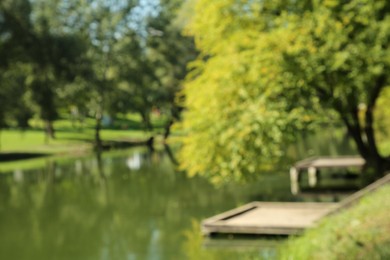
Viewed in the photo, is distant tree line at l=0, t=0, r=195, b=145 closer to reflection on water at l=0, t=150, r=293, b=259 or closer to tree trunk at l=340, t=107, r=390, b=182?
reflection on water at l=0, t=150, r=293, b=259

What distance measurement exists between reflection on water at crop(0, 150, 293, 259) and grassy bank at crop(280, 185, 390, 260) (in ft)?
10.9

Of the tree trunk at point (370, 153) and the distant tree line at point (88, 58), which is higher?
the distant tree line at point (88, 58)

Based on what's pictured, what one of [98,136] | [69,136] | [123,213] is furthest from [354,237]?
[69,136]

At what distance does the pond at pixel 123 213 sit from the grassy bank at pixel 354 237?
1.88 meters

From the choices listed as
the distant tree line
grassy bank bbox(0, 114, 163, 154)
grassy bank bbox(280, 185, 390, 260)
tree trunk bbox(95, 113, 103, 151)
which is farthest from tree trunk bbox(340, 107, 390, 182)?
tree trunk bbox(95, 113, 103, 151)

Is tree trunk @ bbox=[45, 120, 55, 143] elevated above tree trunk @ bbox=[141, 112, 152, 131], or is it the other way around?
tree trunk @ bbox=[141, 112, 152, 131]

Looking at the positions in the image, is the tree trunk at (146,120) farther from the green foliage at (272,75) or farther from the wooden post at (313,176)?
the green foliage at (272,75)

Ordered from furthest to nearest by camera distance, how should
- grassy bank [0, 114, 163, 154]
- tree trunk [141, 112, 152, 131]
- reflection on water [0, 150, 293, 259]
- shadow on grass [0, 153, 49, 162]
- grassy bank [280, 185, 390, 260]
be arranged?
1. tree trunk [141, 112, 152, 131]
2. grassy bank [0, 114, 163, 154]
3. shadow on grass [0, 153, 49, 162]
4. reflection on water [0, 150, 293, 259]
5. grassy bank [280, 185, 390, 260]

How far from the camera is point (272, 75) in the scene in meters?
20.4

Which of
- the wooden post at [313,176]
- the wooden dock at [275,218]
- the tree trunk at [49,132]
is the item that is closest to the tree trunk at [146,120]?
the tree trunk at [49,132]

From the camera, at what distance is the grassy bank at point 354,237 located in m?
10.3

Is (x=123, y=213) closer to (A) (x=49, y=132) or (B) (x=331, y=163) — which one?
(B) (x=331, y=163)

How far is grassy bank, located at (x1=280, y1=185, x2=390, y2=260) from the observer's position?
1030 cm

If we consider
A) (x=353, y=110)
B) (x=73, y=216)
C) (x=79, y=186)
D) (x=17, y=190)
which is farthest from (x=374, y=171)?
(x=17, y=190)
